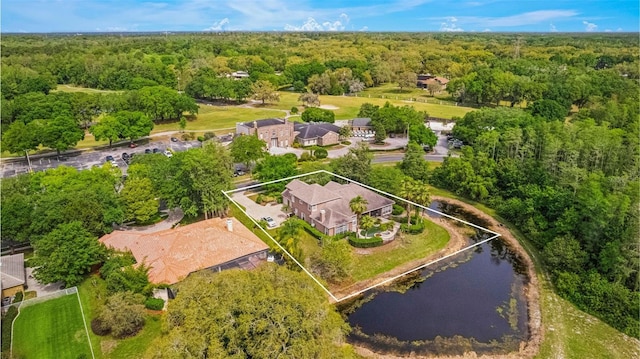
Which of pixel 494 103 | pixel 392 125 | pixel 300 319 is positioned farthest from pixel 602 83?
pixel 300 319

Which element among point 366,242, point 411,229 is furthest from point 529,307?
point 366,242

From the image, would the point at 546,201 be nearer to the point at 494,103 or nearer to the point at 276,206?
the point at 276,206


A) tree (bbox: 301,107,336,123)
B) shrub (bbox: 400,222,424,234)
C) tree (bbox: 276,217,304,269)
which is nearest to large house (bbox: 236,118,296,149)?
tree (bbox: 301,107,336,123)

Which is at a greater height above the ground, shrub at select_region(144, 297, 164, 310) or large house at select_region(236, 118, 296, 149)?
large house at select_region(236, 118, 296, 149)

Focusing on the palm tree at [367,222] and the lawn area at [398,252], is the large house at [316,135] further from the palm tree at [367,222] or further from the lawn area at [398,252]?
the palm tree at [367,222]

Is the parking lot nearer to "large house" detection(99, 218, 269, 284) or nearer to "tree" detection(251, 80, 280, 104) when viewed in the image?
"large house" detection(99, 218, 269, 284)
